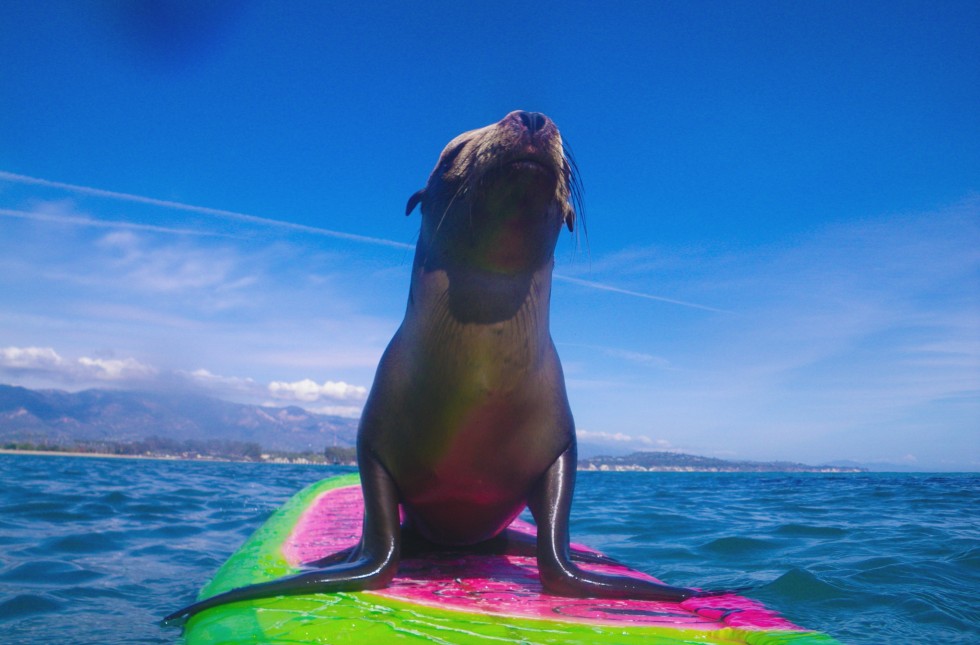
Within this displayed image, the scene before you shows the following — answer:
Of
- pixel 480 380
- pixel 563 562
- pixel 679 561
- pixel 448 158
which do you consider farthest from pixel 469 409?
pixel 679 561

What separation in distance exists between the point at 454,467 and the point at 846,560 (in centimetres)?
352

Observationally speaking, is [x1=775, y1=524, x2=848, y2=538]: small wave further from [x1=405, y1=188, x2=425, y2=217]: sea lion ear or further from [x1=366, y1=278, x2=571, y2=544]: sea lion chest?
[x1=405, y1=188, x2=425, y2=217]: sea lion ear

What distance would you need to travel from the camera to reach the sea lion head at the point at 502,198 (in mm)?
2580

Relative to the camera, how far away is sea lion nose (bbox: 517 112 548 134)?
2.57 metres

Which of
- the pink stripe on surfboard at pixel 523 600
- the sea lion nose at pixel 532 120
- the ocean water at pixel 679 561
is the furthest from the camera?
the ocean water at pixel 679 561

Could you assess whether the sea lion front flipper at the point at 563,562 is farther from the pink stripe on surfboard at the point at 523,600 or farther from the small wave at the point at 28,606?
the small wave at the point at 28,606

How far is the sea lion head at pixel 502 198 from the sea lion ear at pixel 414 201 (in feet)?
0.31

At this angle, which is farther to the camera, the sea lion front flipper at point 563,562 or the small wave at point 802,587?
the small wave at point 802,587

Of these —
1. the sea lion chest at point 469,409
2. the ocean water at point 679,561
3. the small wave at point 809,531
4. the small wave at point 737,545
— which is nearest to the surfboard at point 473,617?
the sea lion chest at point 469,409

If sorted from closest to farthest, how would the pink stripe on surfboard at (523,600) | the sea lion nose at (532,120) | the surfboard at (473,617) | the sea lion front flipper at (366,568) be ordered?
the surfboard at (473,617) → the pink stripe on surfboard at (523,600) → the sea lion nose at (532,120) → the sea lion front flipper at (366,568)

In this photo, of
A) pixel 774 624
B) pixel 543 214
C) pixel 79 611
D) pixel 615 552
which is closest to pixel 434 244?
pixel 543 214

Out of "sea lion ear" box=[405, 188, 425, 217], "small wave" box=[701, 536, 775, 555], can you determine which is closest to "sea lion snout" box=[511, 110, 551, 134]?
"sea lion ear" box=[405, 188, 425, 217]

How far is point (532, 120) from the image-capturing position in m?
2.60

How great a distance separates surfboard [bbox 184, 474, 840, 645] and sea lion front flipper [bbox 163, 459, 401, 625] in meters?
0.05
